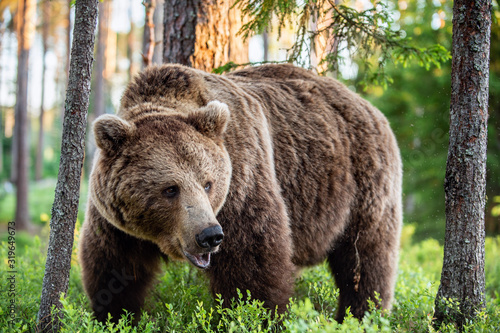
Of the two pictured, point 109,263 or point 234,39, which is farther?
point 234,39

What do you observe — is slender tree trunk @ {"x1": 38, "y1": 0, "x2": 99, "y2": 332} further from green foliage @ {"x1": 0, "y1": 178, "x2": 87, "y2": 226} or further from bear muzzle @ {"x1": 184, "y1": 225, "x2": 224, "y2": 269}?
green foliage @ {"x1": 0, "y1": 178, "x2": 87, "y2": 226}

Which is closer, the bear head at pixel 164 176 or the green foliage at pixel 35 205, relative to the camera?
the bear head at pixel 164 176

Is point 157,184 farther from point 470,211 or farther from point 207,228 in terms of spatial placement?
point 470,211

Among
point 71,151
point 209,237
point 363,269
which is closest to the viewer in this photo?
point 209,237

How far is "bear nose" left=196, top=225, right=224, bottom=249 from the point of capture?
9.87 feet

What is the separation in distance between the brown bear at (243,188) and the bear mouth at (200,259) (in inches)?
0.4

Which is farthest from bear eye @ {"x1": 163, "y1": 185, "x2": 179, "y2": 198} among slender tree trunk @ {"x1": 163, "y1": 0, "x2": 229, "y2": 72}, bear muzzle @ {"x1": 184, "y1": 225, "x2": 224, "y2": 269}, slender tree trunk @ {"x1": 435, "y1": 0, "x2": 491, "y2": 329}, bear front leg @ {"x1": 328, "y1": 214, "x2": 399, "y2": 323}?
slender tree trunk @ {"x1": 163, "y1": 0, "x2": 229, "y2": 72}

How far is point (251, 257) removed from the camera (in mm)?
3656

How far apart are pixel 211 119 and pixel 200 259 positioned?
3.71 ft

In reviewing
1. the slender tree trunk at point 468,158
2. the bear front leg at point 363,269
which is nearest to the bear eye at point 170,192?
the bear front leg at point 363,269

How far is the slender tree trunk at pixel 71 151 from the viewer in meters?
3.39

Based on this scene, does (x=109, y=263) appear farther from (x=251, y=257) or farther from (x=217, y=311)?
(x=251, y=257)

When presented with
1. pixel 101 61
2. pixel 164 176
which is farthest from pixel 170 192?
pixel 101 61

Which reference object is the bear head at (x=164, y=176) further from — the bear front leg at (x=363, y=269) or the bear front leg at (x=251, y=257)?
the bear front leg at (x=363, y=269)
